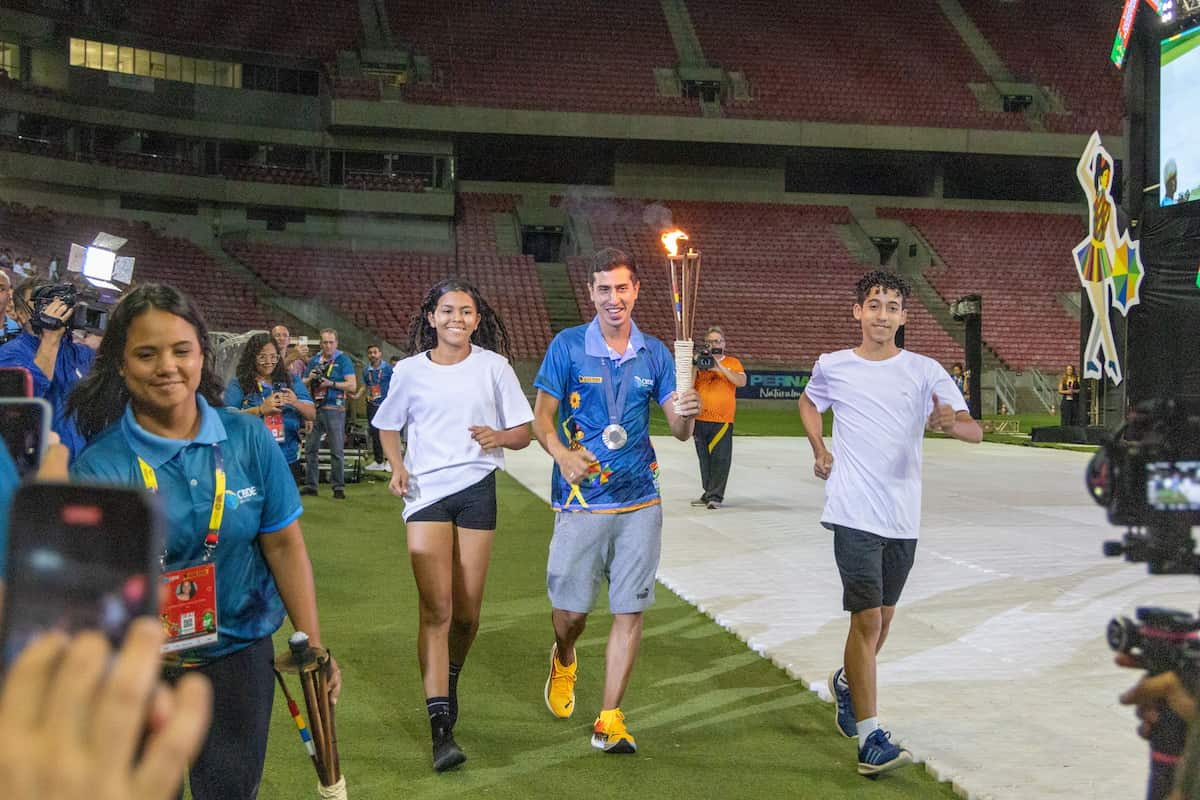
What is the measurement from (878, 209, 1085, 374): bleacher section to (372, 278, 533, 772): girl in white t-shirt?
110 feet

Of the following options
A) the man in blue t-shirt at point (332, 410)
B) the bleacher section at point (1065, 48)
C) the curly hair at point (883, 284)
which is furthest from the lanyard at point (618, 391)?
the bleacher section at point (1065, 48)

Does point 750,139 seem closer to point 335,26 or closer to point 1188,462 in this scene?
point 335,26

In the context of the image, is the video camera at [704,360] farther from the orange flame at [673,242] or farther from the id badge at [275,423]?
the orange flame at [673,242]

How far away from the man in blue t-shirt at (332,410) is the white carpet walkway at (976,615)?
13.3ft

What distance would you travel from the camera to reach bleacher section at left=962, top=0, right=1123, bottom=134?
147ft

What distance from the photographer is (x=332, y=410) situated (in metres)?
14.0

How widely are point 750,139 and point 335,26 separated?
1662 cm

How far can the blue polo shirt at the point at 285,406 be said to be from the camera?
984 centimetres

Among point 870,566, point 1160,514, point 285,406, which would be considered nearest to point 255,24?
point 285,406

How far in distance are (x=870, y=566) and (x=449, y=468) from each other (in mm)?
1791

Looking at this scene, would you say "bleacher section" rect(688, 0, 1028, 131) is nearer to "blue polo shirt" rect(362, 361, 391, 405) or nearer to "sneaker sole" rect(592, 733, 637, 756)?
"blue polo shirt" rect(362, 361, 391, 405)

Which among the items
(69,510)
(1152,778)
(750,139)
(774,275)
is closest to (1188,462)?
(1152,778)

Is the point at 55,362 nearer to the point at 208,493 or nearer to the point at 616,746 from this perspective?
the point at 616,746

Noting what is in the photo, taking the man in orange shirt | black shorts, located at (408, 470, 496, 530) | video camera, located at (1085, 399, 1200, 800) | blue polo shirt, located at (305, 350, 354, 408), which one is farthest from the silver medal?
blue polo shirt, located at (305, 350, 354, 408)
